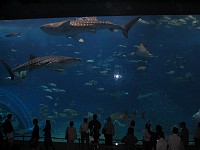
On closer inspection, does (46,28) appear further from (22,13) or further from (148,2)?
(148,2)

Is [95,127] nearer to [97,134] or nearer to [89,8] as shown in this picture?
[97,134]

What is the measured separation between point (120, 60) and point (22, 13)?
126ft

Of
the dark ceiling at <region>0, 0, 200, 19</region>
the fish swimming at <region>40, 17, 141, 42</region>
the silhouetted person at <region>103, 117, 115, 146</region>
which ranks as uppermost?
the fish swimming at <region>40, 17, 141, 42</region>

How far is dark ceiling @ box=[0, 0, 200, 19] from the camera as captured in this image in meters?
10.8

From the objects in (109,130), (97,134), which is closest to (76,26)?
(109,130)

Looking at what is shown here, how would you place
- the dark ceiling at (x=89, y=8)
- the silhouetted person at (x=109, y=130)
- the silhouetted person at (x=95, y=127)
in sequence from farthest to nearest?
1. the dark ceiling at (x=89, y=8)
2. the silhouetted person at (x=109, y=130)
3. the silhouetted person at (x=95, y=127)

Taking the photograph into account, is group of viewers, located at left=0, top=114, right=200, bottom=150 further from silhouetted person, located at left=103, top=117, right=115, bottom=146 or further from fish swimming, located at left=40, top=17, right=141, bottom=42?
fish swimming, located at left=40, top=17, right=141, bottom=42

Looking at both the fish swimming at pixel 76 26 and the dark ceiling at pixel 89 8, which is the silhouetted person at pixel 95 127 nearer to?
the dark ceiling at pixel 89 8

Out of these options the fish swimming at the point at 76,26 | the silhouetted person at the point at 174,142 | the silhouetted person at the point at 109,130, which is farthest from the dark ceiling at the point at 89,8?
the silhouetted person at the point at 174,142

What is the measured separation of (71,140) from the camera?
888cm

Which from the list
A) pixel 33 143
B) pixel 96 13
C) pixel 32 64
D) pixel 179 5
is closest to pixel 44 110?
pixel 32 64

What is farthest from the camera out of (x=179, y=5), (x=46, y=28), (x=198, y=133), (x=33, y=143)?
(x=46, y=28)

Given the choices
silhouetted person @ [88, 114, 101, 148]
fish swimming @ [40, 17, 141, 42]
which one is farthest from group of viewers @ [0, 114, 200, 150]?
fish swimming @ [40, 17, 141, 42]

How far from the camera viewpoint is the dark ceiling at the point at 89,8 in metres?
10.8
